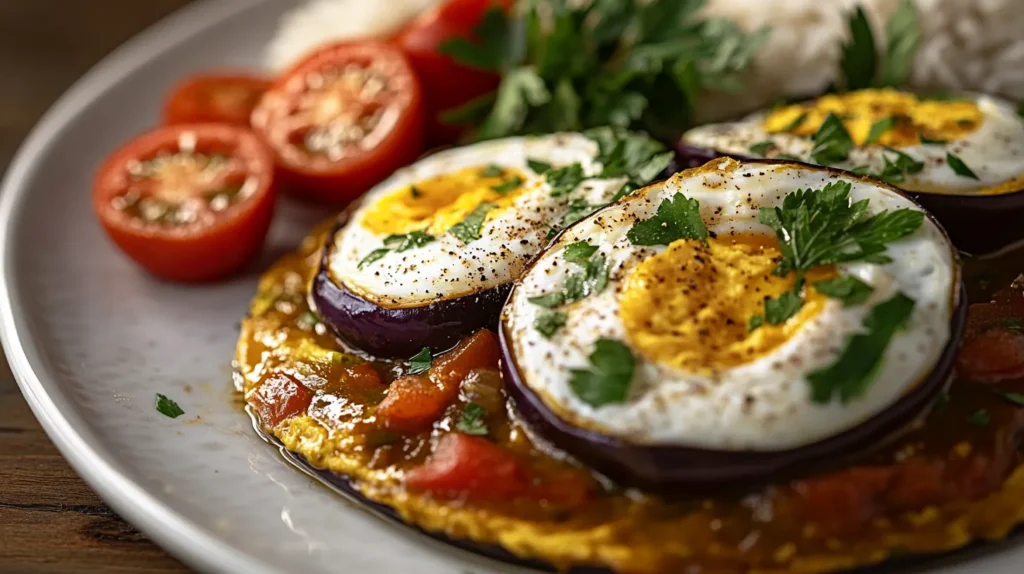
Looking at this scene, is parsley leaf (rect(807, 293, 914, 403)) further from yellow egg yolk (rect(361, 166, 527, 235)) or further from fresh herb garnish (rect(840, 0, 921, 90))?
fresh herb garnish (rect(840, 0, 921, 90))

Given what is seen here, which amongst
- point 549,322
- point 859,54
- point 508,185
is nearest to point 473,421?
point 549,322

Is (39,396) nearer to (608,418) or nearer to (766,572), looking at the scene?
(608,418)

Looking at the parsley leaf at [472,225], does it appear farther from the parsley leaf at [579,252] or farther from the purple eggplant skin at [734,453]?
the purple eggplant skin at [734,453]

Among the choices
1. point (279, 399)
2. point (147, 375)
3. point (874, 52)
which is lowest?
point (147, 375)

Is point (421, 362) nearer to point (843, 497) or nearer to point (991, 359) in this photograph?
point (843, 497)

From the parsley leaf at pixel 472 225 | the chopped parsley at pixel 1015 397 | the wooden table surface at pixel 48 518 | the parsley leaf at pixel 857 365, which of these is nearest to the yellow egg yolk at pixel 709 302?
the parsley leaf at pixel 857 365

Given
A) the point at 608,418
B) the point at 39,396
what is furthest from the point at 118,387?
the point at 608,418

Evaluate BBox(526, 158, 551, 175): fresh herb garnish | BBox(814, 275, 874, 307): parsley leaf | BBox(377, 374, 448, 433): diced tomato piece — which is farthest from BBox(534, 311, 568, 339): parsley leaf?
BBox(526, 158, 551, 175): fresh herb garnish
